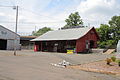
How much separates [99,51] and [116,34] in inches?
616

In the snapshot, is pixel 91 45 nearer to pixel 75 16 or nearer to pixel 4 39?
pixel 4 39

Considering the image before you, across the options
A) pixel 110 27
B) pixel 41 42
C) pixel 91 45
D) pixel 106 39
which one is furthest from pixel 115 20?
pixel 41 42

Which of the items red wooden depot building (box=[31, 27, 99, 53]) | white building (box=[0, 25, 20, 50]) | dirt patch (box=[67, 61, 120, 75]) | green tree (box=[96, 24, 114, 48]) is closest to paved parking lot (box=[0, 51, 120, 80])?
dirt patch (box=[67, 61, 120, 75])

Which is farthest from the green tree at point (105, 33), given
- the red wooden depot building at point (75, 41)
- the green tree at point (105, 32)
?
the red wooden depot building at point (75, 41)

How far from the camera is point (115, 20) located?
1868 inches

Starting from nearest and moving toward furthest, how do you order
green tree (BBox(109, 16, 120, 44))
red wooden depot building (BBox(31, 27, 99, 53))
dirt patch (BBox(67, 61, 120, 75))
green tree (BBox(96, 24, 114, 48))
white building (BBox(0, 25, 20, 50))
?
dirt patch (BBox(67, 61, 120, 75)) → red wooden depot building (BBox(31, 27, 99, 53)) → white building (BBox(0, 25, 20, 50)) → green tree (BBox(109, 16, 120, 44)) → green tree (BBox(96, 24, 114, 48))

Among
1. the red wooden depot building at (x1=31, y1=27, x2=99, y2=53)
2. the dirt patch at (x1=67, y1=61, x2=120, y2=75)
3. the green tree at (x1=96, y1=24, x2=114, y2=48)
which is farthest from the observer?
the green tree at (x1=96, y1=24, x2=114, y2=48)

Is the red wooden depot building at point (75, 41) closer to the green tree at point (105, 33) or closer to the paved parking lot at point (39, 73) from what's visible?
the green tree at point (105, 33)

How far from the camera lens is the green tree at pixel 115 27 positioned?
45106mm

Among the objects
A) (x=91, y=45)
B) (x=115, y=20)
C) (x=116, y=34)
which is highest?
(x=115, y=20)

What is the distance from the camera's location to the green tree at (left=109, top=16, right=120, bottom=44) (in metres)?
45.1

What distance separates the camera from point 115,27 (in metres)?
46.3

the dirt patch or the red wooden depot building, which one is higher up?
the red wooden depot building

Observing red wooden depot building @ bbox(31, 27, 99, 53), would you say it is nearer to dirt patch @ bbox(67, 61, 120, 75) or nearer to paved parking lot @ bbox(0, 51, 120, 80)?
dirt patch @ bbox(67, 61, 120, 75)
